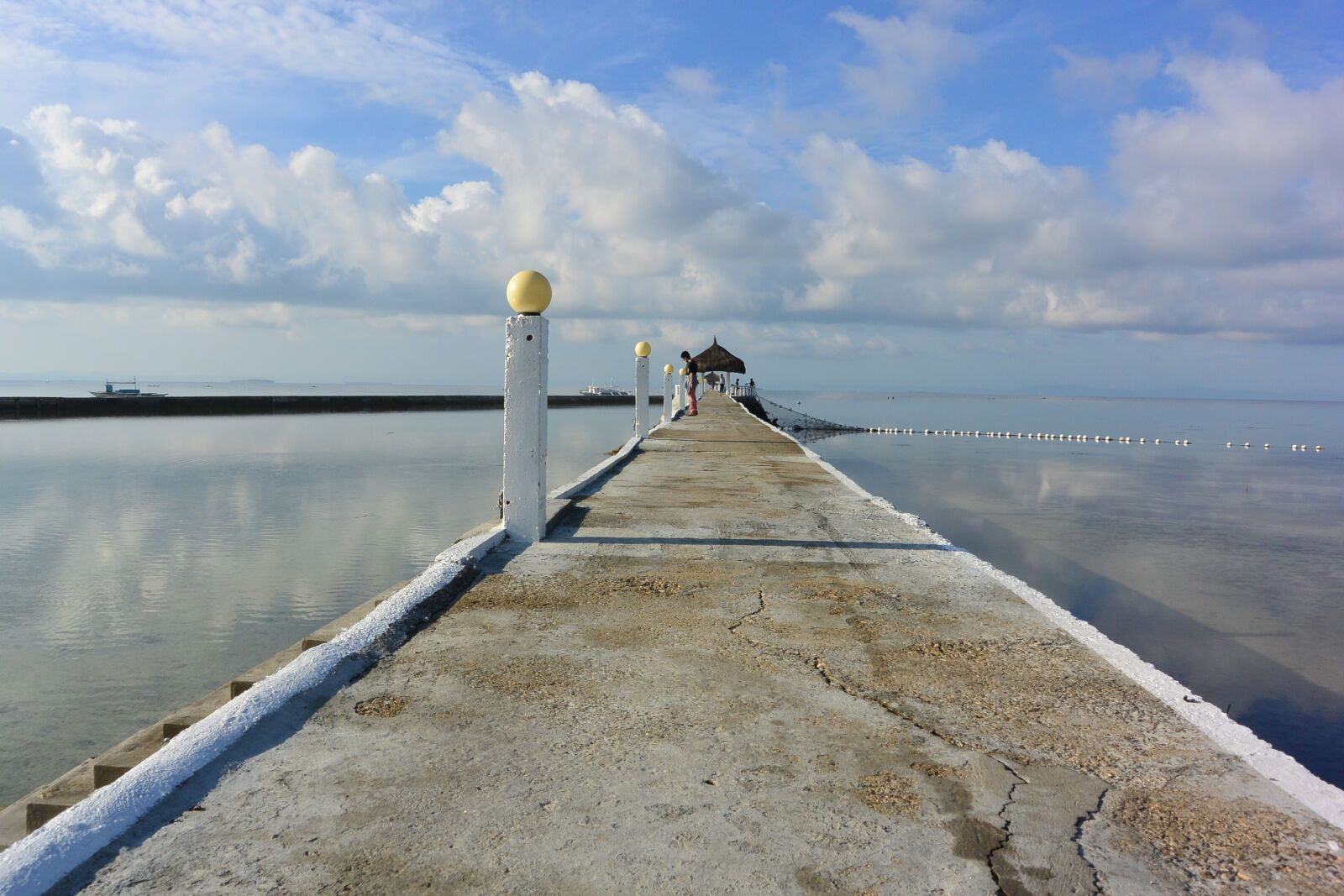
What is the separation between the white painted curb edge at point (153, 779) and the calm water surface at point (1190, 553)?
18.9 ft

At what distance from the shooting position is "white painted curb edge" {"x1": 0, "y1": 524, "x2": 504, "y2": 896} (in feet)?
6.70

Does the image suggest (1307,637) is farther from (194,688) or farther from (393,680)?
(194,688)

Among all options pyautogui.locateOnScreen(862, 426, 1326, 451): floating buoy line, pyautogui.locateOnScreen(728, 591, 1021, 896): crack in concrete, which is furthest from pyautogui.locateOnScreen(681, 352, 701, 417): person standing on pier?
pyautogui.locateOnScreen(862, 426, 1326, 451): floating buoy line

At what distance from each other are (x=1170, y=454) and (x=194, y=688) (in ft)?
126

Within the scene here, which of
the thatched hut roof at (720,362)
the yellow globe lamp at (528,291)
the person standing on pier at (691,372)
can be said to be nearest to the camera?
the yellow globe lamp at (528,291)

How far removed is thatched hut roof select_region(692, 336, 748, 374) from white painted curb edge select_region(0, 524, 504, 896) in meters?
36.9

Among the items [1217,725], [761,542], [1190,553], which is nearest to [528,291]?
[761,542]

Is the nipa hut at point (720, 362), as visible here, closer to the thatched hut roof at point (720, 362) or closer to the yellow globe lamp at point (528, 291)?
the thatched hut roof at point (720, 362)

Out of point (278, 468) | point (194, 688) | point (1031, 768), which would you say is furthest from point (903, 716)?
point (278, 468)

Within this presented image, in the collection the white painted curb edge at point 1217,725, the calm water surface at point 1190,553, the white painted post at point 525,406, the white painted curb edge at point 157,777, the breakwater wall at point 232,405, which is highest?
the white painted post at point 525,406

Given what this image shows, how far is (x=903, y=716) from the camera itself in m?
3.14

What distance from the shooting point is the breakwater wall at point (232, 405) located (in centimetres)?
4166

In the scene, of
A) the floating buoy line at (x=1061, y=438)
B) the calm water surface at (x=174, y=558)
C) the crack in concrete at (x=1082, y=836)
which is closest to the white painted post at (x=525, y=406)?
the calm water surface at (x=174, y=558)

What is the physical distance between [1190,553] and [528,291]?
1182 centimetres
